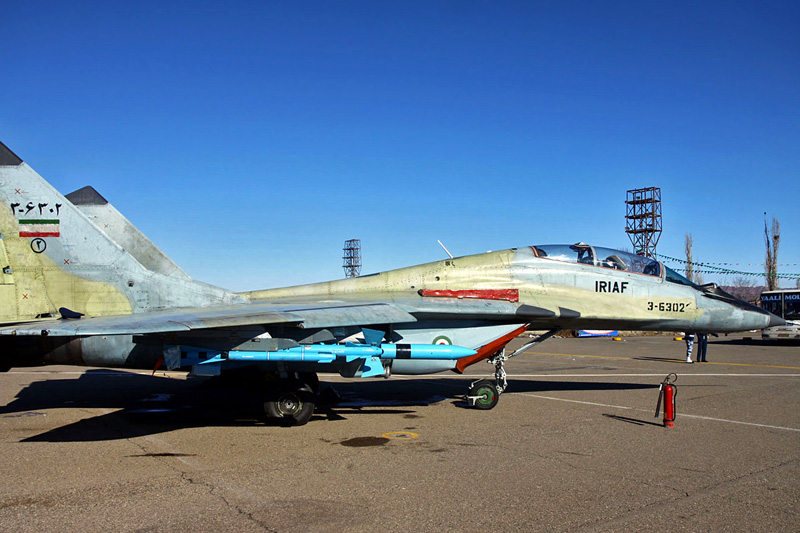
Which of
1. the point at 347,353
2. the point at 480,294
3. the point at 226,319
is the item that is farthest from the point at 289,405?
the point at 480,294

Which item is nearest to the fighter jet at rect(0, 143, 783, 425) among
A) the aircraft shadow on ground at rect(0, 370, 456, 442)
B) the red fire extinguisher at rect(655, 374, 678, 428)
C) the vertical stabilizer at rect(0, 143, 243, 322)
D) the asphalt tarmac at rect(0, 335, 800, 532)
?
the vertical stabilizer at rect(0, 143, 243, 322)

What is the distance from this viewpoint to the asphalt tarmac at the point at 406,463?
513 centimetres

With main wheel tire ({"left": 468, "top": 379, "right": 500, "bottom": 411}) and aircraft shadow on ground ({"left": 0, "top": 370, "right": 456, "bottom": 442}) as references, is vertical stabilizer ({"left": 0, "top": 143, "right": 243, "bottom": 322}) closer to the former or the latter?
aircraft shadow on ground ({"left": 0, "top": 370, "right": 456, "bottom": 442})

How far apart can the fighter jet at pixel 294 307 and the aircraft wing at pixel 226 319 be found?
0.09 feet

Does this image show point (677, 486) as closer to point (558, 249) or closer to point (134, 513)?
point (134, 513)

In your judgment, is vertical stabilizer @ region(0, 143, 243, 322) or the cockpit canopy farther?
the cockpit canopy

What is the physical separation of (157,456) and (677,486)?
6.16 meters

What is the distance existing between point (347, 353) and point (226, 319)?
1993 mm

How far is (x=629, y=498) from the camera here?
5633 millimetres

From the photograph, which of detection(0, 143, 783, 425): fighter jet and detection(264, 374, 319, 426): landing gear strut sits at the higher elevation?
detection(0, 143, 783, 425): fighter jet

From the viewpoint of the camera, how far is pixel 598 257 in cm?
1180

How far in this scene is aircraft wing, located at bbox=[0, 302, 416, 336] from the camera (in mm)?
7172

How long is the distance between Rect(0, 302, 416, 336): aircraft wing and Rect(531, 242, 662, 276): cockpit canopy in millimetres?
3859

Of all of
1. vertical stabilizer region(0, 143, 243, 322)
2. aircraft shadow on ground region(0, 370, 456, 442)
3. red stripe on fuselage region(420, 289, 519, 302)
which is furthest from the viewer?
red stripe on fuselage region(420, 289, 519, 302)
